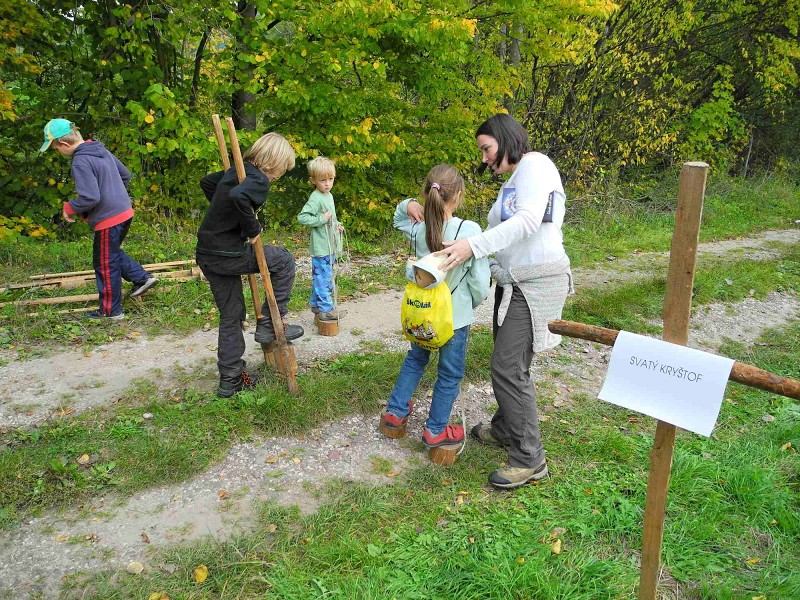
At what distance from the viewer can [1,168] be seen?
294 inches

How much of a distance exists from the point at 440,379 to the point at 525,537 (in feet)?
3.41

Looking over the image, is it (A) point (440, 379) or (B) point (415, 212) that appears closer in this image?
(B) point (415, 212)

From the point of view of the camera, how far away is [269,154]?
145 inches

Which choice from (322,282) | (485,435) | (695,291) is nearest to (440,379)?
(485,435)

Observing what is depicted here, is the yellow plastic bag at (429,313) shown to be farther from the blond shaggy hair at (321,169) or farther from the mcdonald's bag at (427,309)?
the blond shaggy hair at (321,169)

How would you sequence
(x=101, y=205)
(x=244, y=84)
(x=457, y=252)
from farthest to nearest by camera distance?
1. (x=244, y=84)
2. (x=101, y=205)
3. (x=457, y=252)

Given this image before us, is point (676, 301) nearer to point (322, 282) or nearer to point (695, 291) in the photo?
point (322, 282)

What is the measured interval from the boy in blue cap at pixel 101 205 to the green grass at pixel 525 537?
3.40 meters

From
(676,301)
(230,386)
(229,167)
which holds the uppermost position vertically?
(229,167)

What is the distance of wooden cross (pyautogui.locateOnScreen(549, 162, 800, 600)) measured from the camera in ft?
6.09

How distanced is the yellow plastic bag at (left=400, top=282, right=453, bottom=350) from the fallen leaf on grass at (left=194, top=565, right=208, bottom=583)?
161 centimetres

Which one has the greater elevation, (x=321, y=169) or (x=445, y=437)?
(x=321, y=169)

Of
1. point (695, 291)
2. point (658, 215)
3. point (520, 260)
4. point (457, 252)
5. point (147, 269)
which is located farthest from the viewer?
point (658, 215)

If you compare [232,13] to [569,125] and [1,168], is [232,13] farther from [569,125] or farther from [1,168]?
[569,125]
